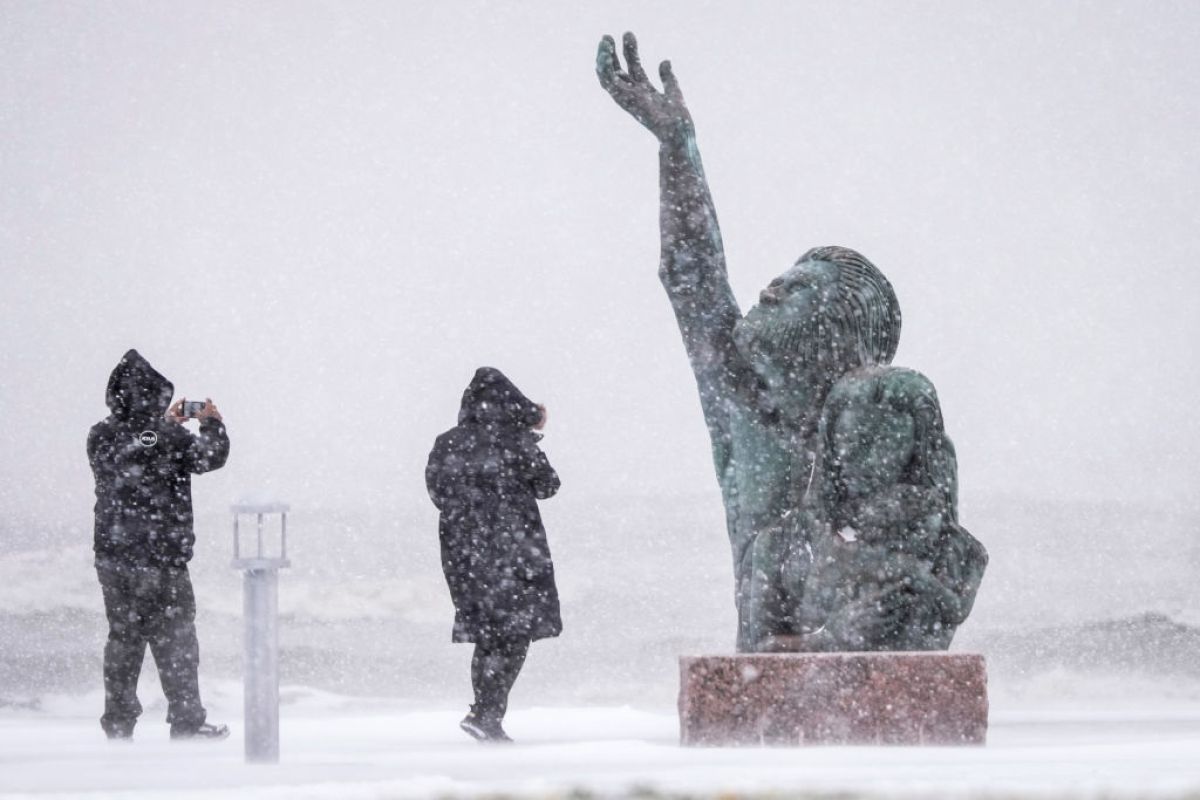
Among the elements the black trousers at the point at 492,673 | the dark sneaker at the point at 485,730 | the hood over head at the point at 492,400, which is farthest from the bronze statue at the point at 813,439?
the dark sneaker at the point at 485,730

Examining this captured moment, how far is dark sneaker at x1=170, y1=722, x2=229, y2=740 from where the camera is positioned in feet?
29.3

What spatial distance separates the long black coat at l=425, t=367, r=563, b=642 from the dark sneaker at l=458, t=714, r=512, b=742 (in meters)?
0.39

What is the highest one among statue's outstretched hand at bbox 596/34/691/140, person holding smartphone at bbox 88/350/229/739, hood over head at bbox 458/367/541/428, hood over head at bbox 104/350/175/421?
statue's outstretched hand at bbox 596/34/691/140

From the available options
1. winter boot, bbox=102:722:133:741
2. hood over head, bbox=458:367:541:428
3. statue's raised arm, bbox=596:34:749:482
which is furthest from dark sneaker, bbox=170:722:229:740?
statue's raised arm, bbox=596:34:749:482

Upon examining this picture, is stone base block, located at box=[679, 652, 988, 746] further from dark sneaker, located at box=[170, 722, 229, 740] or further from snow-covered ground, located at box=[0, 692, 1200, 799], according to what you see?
dark sneaker, located at box=[170, 722, 229, 740]

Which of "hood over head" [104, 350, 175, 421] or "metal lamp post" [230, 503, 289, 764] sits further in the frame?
"hood over head" [104, 350, 175, 421]

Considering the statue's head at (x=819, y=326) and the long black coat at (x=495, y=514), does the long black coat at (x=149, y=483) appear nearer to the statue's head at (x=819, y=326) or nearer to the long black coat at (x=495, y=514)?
the long black coat at (x=495, y=514)

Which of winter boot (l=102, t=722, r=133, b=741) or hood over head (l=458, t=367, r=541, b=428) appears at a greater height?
hood over head (l=458, t=367, r=541, b=428)

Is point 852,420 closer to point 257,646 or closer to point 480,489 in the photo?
point 480,489

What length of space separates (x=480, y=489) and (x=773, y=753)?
2176 mm

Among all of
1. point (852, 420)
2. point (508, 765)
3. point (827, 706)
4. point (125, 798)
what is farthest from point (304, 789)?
point (852, 420)

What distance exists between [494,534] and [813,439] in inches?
61.8

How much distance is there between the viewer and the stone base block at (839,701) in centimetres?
735

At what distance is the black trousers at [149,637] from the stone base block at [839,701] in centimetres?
293
